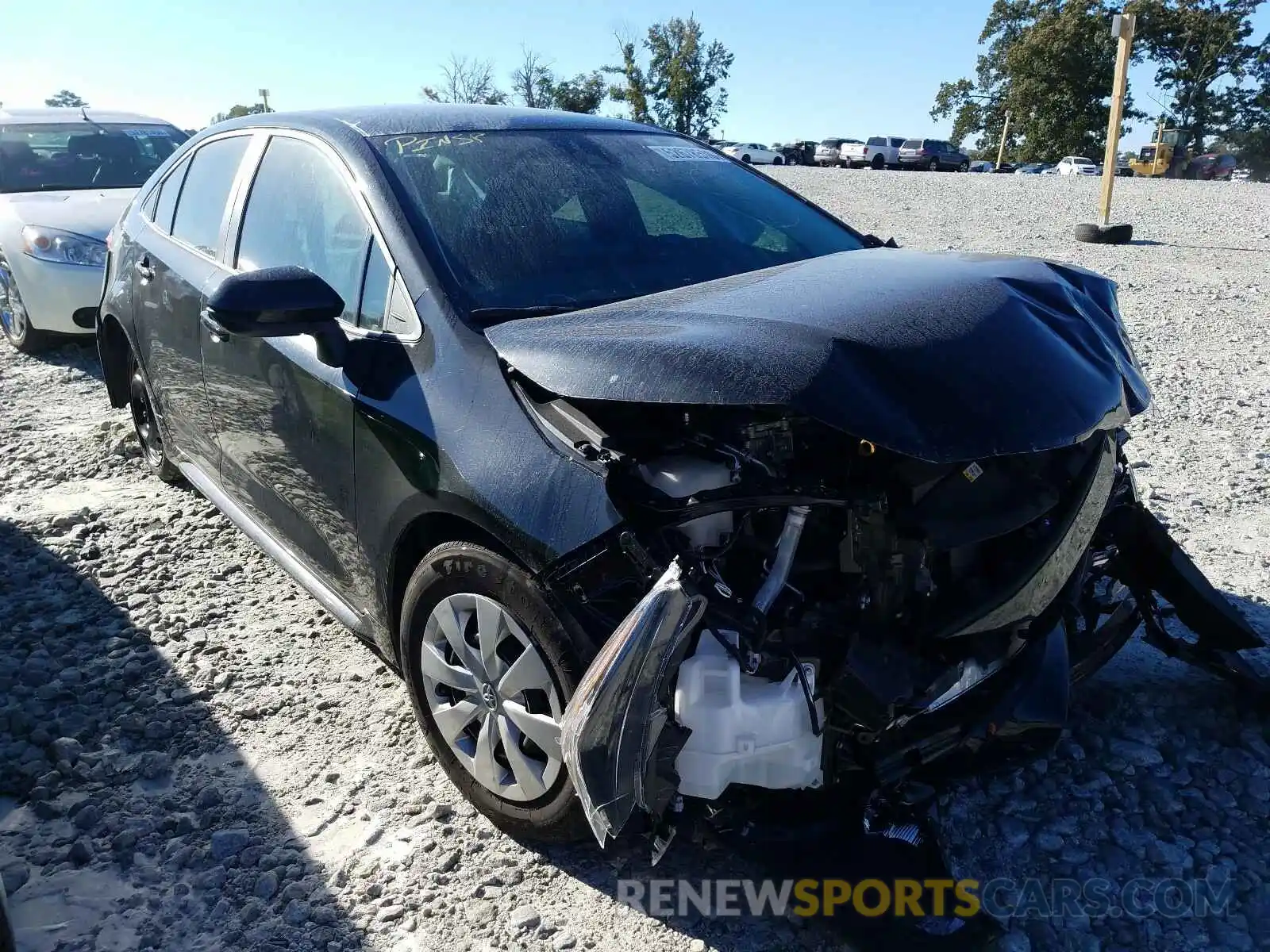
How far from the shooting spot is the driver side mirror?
95.0 inches

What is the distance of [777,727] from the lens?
199cm

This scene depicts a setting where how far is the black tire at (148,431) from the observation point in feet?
15.1

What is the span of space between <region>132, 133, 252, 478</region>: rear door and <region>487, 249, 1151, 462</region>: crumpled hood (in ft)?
5.97

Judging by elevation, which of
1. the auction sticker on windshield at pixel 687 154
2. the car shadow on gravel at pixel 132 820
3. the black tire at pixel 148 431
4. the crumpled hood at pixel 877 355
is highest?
the auction sticker on windshield at pixel 687 154

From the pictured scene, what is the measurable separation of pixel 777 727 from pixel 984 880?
0.78 metres

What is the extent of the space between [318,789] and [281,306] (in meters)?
1.37

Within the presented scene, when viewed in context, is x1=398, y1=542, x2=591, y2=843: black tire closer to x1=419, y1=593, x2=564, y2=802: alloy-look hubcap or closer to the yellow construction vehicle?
x1=419, y1=593, x2=564, y2=802: alloy-look hubcap

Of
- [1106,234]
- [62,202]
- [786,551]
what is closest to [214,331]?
[786,551]

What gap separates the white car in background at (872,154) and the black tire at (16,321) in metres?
40.6

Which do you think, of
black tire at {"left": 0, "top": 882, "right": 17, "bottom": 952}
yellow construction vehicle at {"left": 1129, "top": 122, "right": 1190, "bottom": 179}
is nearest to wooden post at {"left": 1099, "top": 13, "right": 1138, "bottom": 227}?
black tire at {"left": 0, "top": 882, "right": 17, "bottom": 952}

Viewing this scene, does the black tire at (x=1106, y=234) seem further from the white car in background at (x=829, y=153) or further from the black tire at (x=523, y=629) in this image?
the white car in background at (x=829, y=153)

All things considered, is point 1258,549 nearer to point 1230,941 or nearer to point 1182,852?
point 1182,852

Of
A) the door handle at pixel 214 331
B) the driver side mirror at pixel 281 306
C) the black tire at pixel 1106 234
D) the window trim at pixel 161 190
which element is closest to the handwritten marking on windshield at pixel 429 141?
the driver side mirror at pixel 281 306

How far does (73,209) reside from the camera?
701 cm
